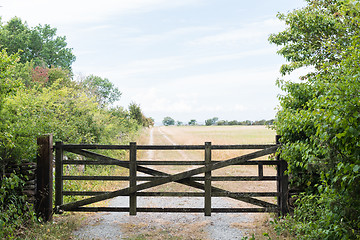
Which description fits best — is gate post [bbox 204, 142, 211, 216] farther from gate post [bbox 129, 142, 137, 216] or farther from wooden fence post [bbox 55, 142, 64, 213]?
wooden fence post [bbox 55, 142, 64, 213]

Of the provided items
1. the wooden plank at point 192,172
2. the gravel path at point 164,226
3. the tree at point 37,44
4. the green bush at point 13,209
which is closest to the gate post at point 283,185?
the wooden plank at point 192,172

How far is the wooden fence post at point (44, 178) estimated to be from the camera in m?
7.19

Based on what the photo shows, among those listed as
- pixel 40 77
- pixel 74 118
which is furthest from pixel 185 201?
pixel 40 77

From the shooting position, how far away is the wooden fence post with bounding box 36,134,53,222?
283 inches

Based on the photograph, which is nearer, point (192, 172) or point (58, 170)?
point (192, 172)

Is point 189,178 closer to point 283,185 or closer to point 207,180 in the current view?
point 207,180

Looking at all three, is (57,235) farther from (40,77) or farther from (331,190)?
(40,77)

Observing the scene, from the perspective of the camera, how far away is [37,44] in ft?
153

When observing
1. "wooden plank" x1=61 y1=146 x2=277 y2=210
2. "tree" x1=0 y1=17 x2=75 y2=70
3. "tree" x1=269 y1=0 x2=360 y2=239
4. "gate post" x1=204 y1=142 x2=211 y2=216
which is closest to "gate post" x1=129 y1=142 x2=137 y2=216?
"wooden plank" x1=61 y1=146 x2=277 y2=210

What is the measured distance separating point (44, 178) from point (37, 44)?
44795mm

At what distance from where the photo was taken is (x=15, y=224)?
Answer: 6.18 metres

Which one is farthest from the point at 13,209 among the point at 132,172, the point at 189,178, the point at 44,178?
the point at 189,178

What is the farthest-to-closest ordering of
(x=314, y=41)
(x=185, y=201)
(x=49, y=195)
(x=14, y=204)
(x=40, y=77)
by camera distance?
(x=40, y=77), (x=314, y=41), (x=185, y=201), (x=49, y=195), (x=14, y=204)

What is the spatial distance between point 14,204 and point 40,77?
979 inches
